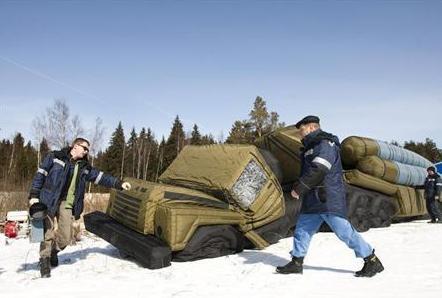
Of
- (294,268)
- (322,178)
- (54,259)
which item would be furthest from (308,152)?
(54,259)

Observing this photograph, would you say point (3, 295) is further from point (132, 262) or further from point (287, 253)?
point (287, 253)

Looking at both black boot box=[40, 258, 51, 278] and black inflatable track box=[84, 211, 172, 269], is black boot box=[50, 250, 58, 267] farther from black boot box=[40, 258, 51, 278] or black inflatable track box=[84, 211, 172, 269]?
black inflatable track box=[84, 211, 172, 269]

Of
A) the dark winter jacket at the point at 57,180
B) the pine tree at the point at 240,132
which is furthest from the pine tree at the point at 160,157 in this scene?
the dark winter jacket at the point at 57,180

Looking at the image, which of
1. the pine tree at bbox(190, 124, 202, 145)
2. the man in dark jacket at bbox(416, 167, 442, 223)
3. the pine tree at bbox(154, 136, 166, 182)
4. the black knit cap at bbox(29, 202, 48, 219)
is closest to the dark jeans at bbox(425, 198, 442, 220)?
the man in dark jacket at bbox(416, 167, 442, 223)

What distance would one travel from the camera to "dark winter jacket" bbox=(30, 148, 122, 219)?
18.3 ft

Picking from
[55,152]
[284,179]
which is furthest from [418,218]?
[55,152]

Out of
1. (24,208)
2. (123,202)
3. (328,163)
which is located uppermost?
(328,163)

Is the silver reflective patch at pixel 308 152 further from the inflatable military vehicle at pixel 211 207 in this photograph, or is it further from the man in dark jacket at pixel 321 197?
the inflatable military vehicle at pixel 211 207

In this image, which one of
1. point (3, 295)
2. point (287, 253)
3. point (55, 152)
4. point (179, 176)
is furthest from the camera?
point (179, 176)

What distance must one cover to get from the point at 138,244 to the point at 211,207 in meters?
1.14

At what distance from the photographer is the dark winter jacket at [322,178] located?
5090mm

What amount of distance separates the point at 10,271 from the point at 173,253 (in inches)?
84.0

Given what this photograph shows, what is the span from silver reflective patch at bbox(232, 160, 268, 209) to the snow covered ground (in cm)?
78

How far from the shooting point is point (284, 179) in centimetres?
888
